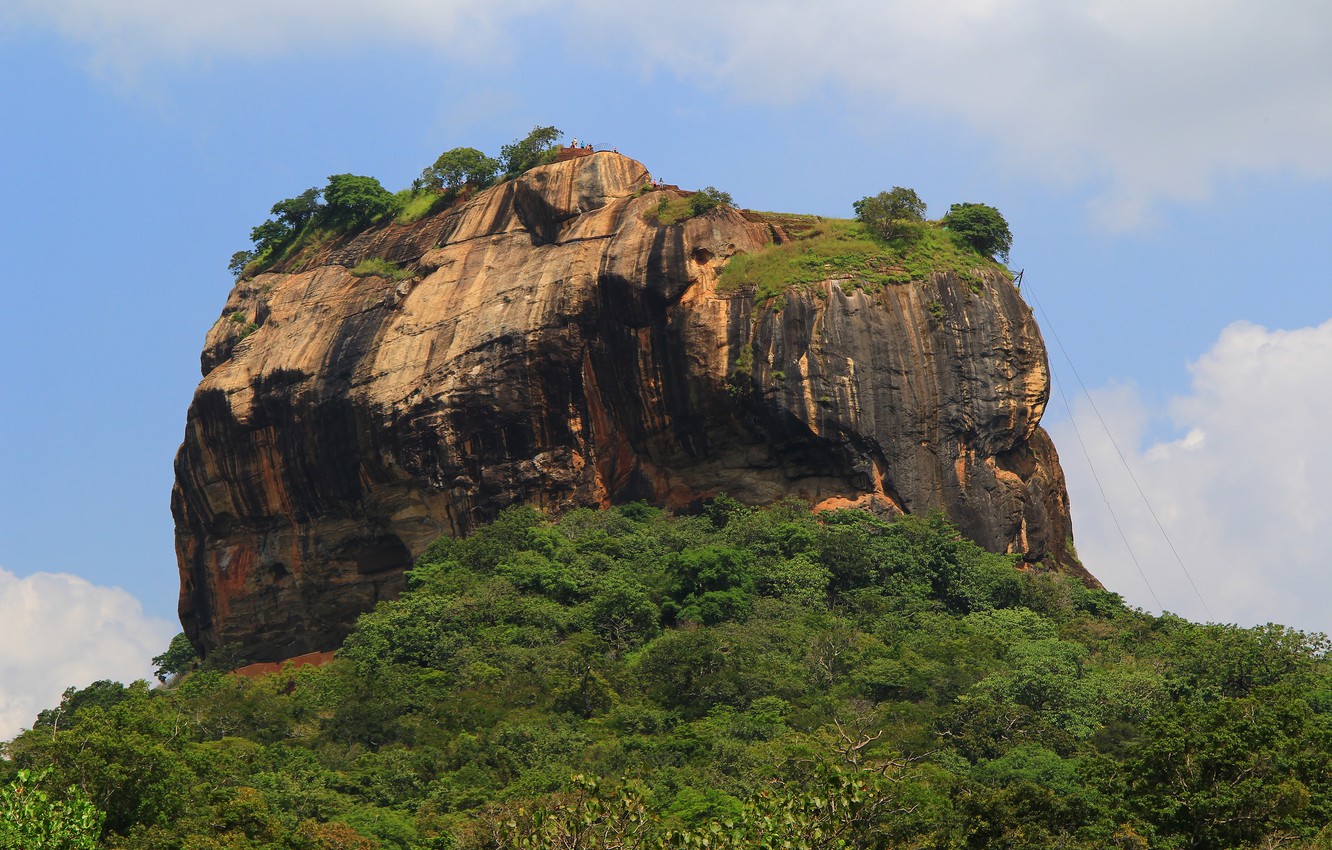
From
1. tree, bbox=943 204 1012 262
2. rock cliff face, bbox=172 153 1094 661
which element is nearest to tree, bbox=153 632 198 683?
rock cliff face, bbox=172 153 1094 661

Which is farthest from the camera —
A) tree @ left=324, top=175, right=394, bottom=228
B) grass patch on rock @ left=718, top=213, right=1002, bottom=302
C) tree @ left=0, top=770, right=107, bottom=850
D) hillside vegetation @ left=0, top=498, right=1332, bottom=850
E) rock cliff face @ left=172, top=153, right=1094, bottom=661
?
tree @ left=324, top=175, right=394, bottom=228

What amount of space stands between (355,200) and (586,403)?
508 inches

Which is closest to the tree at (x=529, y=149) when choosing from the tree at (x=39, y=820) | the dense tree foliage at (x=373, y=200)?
the dense tree foliage at (x=373, y=200)

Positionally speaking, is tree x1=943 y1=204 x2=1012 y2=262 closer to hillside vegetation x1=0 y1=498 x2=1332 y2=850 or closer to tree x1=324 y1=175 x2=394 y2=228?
hillside vegetation x1=0 y1=498 x2=1332 y2=850

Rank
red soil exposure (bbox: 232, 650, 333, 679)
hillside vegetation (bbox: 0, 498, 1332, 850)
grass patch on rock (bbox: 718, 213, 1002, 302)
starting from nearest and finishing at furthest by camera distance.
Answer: hillside vegetation (bbox: 0, 498, 1332, 850), grass patch on rock (bbox: 718, 213, 1002, 302), red soil exposure (bbox: 232, 650, 333, 679)

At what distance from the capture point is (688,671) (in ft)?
135

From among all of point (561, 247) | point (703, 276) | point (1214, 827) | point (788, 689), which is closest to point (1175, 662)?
point (788, 689)

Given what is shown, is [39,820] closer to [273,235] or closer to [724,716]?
[724,716]

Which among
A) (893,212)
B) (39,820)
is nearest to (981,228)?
(893,212)

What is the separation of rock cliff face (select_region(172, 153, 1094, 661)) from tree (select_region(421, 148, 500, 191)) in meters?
2.83

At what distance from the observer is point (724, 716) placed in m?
38.8

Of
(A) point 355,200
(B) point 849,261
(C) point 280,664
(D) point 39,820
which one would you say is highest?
(A) point 355,200

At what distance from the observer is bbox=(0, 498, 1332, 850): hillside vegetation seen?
2877 cm

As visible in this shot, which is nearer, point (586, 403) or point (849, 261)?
point (586, 403)
